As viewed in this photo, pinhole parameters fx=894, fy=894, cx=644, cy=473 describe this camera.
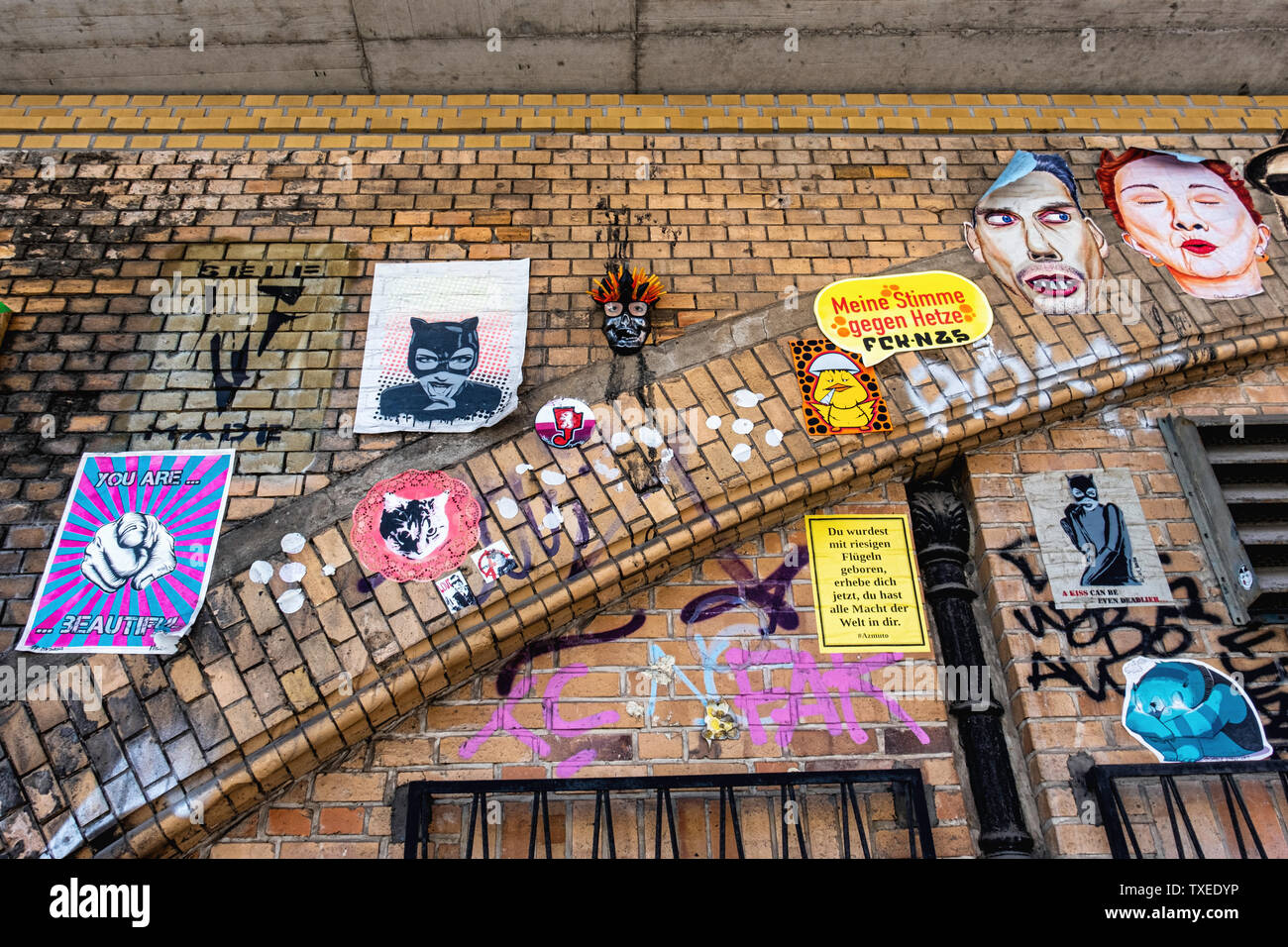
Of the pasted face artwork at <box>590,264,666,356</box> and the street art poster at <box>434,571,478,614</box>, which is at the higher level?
the pasted face artwork at <box>590,264,666,356</box>

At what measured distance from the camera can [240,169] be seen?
4.44m

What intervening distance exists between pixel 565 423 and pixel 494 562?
2.14 ft

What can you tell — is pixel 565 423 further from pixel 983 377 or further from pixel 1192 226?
pixel 1192 226

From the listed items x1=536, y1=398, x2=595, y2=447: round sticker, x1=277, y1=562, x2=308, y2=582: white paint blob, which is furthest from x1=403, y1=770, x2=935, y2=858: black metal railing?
x1=536, y1=398, x2=595, y2=447: round sticker

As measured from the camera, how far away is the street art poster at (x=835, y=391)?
373 centimetres

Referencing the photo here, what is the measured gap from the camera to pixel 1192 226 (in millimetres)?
4324

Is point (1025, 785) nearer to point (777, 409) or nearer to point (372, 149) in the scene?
point (777, 409)

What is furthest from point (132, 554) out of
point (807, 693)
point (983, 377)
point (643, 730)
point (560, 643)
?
point (983, 377)

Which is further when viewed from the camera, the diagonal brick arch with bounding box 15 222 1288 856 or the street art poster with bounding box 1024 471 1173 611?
the street art poster with bounding box 1024 471 1173 611

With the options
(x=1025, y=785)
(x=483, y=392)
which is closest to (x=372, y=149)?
(x=483, y=392)

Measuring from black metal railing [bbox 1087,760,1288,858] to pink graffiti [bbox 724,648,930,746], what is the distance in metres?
0.68

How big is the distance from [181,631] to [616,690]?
162 cm

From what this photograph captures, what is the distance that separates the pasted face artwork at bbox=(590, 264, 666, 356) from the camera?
3.89 metres

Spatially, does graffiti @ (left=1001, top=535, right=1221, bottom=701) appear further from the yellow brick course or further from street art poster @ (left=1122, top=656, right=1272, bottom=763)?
the yellow brick course
